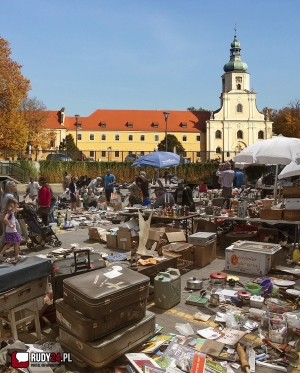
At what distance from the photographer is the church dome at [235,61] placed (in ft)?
231

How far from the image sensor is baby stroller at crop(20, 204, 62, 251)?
29.8ft

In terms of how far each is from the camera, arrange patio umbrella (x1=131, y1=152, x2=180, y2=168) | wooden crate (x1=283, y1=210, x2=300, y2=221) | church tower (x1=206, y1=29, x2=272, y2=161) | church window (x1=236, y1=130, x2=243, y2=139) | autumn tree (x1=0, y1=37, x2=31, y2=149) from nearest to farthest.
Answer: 1. wooden crate (x1=283, y1=210, x2=300, y2=221)
2. patio umbrella (x1=131, y1=152, x2=180, y2=168)
3. autumn tree (x1=0, y1=37, x2=31, y2=149)
4. church tower (x1=206, y1=29, x2=272, y2=161)
5. church window (x1=236, y1=130, x2=243, y2=139)

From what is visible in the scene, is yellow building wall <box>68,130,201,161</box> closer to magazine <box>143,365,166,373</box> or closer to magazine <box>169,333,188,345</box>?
magazine <box>169,333,188,345</box>

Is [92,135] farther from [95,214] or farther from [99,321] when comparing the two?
[99,321]

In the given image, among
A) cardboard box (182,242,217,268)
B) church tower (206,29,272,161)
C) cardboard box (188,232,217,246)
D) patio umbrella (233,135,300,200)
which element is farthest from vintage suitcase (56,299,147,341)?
church tower (206,29,272,161)

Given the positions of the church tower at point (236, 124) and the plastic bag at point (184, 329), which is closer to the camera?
the plastic bag at point (184, 329)

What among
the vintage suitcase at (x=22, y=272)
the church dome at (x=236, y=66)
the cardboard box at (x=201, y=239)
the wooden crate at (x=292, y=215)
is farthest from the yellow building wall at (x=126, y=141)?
the vintage suitcase at (x=22, y=272)

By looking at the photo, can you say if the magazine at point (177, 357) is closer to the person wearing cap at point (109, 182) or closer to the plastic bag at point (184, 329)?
the plastic bag at point (184, 329)

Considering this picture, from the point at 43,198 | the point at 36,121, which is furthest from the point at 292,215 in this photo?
the point at 36,121

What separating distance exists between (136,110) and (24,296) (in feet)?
231

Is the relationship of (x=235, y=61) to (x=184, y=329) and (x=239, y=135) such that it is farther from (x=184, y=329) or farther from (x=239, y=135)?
(x=184, y=329)

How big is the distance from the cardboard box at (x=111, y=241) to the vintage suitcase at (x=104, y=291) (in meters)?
5.11

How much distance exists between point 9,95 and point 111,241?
2468cm

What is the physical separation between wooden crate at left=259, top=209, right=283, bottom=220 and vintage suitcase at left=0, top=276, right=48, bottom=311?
5.58m
